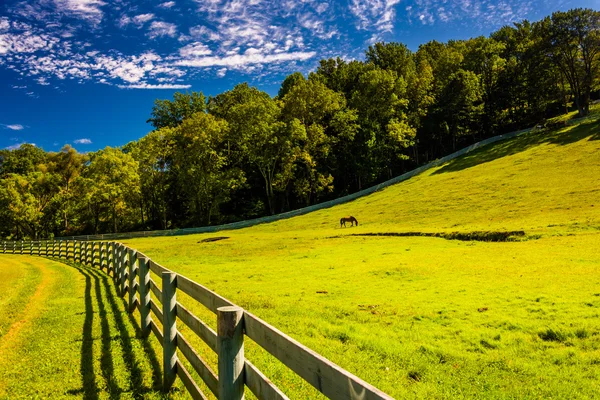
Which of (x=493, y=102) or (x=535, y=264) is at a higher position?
(x=493, y=102)

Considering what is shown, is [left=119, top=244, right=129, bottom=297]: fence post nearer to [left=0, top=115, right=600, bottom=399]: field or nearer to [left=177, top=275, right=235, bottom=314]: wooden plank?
[left=0, top=115, right=600, bottom=399]: field

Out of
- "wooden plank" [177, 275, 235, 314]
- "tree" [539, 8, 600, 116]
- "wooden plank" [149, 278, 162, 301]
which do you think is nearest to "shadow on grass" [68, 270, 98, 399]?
"wooden plank" [149, 278, 162, 301]

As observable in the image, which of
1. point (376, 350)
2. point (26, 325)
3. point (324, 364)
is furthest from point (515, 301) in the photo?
point (26, 325)

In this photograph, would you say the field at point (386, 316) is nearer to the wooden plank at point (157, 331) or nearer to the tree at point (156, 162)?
the wooden plank at point (157, 331)

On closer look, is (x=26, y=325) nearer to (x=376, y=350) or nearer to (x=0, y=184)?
(x=376, y=350)

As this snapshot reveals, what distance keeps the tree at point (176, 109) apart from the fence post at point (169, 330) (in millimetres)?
81259

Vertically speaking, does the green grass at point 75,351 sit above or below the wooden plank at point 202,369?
below

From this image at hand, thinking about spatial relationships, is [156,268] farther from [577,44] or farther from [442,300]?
[577,44]

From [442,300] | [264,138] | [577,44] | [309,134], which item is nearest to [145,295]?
[442,300]

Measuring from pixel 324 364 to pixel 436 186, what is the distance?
5071cm

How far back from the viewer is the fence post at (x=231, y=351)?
3250mm

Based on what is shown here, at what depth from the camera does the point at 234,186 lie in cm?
6391

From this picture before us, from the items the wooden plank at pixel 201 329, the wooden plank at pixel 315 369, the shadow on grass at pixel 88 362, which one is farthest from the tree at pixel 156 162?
the wooden plank at pixel 315 369

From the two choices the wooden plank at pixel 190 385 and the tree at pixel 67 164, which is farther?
the tree at pixel 67 164
